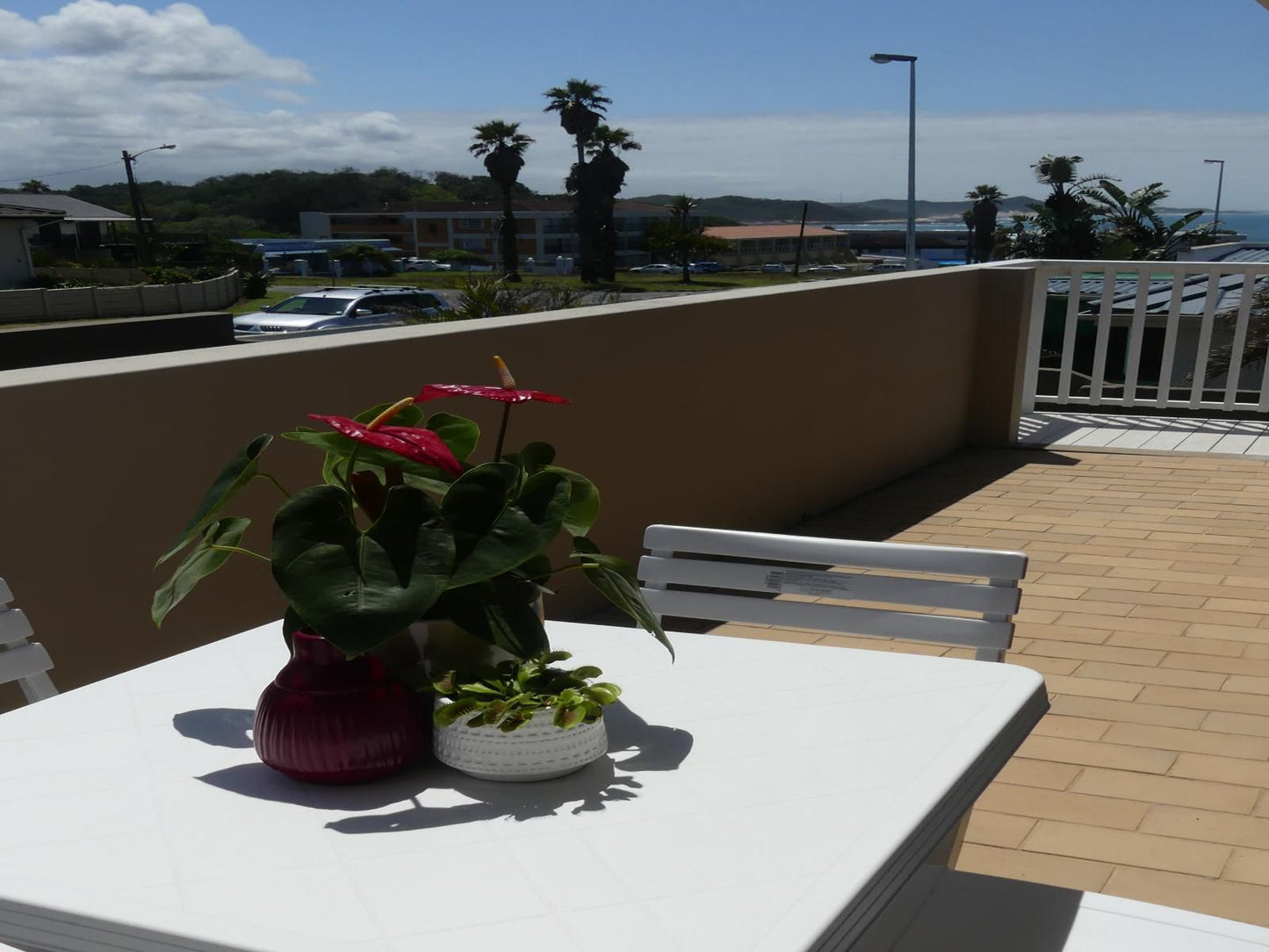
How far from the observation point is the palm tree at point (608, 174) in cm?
6006

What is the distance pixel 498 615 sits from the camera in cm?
124

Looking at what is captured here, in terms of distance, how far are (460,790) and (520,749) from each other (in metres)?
0.08

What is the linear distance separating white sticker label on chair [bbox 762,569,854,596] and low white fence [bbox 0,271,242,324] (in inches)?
1425

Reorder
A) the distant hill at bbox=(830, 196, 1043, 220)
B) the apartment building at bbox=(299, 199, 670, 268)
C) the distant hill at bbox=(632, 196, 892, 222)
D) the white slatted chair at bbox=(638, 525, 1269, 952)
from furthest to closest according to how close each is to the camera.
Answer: the distant hill at bbox=(632, 196, 892, 222) < the apartment building at bbox=(299, 199, 670, 268) < the distant hill at bbox=(830, 196, 1043, 220) < the white slatted chair at bbox=(638, 525, 1269, 952)

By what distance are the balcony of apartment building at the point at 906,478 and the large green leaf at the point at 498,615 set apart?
1413 millimetres

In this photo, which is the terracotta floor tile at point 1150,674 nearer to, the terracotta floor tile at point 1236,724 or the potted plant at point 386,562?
the terracotta floor tile at point 1236,724

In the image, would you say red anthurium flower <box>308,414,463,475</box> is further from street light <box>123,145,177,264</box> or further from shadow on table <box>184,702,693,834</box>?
street light <box>123,145,177,264</box>

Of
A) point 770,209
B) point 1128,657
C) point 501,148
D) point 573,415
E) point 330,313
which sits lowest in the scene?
point 770,209

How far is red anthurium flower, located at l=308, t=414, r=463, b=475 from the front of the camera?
1159 millimetres

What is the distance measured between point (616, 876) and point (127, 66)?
175 metres

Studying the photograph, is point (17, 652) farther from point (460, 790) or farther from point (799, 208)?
point (799, 208)

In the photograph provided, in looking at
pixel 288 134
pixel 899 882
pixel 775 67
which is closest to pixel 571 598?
pixel 899 882

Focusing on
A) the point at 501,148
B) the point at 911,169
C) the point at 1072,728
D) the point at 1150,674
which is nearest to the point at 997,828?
the point at 1072,728

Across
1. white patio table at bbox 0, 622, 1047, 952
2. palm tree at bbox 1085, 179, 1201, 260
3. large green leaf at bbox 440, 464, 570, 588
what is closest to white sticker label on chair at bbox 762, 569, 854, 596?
white patio table at bbox 0, 622, 1047, 952
